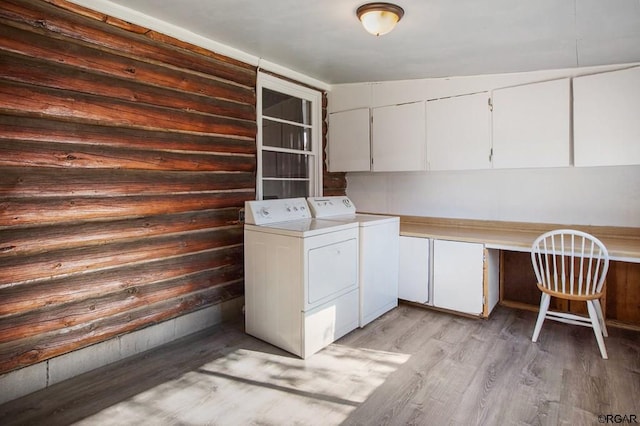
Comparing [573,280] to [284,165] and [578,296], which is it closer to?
[578,296]

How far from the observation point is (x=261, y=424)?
190 cm

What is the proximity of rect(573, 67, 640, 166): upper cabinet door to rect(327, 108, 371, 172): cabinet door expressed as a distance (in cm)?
191

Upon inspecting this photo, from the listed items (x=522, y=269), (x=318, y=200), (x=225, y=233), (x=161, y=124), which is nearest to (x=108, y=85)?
(x=161, y=124)

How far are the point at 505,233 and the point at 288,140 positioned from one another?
93.3 inches

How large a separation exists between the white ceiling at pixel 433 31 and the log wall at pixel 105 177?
12.1 inches

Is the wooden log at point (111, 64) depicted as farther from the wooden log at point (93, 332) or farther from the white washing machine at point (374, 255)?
the wooden log at point (93, 332)

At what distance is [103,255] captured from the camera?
2434 millimetres

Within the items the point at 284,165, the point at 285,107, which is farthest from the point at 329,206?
the point at 285,107

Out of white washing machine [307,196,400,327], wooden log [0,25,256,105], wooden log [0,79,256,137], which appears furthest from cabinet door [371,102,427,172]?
wooden log [0,79,256,137]

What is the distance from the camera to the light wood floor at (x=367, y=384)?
1967mm

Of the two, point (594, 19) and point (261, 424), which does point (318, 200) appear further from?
point (594, 19)

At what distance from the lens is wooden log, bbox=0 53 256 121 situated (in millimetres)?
2045

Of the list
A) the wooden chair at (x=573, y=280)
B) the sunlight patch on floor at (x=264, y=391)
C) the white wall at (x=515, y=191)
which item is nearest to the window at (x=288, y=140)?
the white wall at (x=515, y=191)

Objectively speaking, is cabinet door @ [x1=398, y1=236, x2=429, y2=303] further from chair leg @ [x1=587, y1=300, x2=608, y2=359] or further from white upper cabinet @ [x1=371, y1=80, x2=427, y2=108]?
white upper cabinet @ [x1=371, y1=80, x2=427, y2=108]
